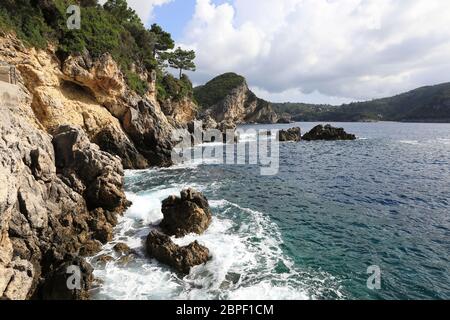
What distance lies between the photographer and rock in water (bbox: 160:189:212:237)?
2016cm

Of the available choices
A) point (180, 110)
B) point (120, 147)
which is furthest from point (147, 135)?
point (180, 110)

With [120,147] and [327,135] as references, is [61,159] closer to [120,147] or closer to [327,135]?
[120,147]

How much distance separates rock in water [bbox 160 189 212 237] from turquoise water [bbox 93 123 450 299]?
0.78m

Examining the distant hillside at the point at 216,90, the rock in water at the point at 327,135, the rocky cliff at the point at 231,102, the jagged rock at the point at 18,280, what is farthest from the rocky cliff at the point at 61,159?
the distant hillside at the point at 216,90

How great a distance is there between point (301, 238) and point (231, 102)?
159943 millimetres

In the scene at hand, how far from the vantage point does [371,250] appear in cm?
1819

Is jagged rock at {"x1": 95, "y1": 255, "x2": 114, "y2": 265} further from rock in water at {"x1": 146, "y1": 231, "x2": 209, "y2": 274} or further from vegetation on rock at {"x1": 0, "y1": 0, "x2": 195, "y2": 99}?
vegetation on rock at {"x1": 0, "y1": 0, "x2": 195, "y2": 99}

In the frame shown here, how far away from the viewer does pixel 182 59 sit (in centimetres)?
8450

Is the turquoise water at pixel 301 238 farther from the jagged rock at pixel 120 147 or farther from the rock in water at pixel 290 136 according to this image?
the rock in water at pixel 290 136

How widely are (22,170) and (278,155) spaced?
146 ft

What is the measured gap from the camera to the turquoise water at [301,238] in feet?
48.1
